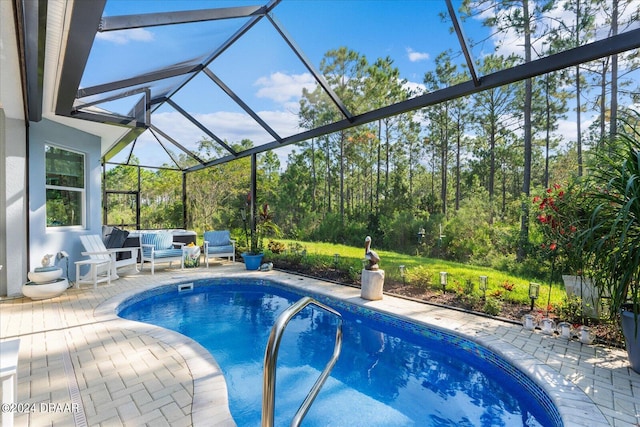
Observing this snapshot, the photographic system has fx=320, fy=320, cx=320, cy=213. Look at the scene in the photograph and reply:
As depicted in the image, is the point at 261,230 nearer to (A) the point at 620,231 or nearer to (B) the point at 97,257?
(B) the point at 97,257

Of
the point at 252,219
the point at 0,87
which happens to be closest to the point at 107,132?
the point at 0,87

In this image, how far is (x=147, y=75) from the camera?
5.59 metres

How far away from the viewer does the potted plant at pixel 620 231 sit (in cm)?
277

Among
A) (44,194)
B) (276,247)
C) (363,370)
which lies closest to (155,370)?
(363,370)

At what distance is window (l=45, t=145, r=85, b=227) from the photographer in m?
6.33

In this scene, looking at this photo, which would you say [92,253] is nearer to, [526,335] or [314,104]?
[314,104]

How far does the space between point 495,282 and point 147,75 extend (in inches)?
285

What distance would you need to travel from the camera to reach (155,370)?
3.07 metres

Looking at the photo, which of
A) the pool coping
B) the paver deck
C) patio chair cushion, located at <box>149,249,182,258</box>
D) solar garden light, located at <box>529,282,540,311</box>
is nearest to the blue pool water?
the pool coping

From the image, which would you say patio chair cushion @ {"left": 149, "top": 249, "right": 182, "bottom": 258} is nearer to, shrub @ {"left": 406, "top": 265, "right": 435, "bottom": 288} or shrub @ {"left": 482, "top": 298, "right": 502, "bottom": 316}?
shrub @ {"left": 406, "top": 265, "right": 435, "bottom": 288}

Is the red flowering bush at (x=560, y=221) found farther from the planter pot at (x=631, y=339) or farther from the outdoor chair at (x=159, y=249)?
the outdoor chair at (x=159, y=249)

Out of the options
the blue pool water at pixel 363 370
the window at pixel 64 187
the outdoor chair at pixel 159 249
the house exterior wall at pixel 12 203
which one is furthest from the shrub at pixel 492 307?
the window at pixel 64 187

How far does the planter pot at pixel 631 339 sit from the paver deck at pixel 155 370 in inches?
4.0

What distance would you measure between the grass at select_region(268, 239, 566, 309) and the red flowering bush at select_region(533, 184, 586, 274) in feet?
3.42
